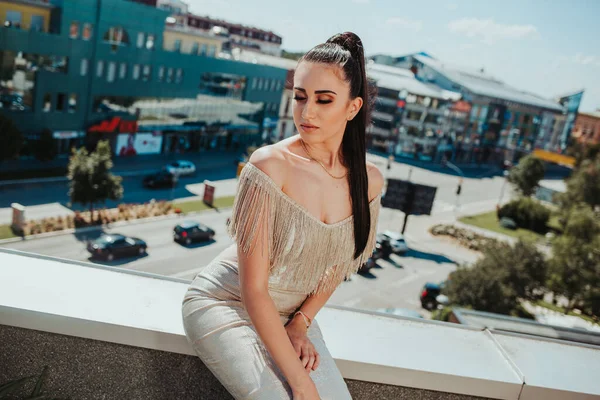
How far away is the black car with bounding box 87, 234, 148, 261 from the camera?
15.2 meters

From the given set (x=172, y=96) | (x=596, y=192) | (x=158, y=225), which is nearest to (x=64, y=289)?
(x=158, y=225)

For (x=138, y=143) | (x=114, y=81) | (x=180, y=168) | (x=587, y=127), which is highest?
(x=587, y=127)

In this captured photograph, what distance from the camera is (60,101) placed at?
2117cm

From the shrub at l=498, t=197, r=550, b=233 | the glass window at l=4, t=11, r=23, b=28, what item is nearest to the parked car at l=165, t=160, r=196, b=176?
the glass window at l=4, t=11, r=23, b=28

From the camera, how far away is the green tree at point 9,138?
18477 mm

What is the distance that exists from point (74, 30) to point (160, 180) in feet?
21.0

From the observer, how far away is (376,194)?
1783 millimetres

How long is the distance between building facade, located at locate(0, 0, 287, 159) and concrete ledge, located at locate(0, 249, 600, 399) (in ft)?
66.6

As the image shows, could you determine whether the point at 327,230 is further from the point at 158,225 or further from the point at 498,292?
the point at 158,225

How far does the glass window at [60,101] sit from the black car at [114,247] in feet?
25.3

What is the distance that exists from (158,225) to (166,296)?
56.9ft

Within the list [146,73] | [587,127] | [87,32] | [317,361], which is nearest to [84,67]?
[87,32]

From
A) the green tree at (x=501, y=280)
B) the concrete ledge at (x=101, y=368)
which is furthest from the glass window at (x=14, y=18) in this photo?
the concrete ledge at (x=101, y=368)

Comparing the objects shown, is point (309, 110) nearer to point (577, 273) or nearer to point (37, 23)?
point (577, 273)
